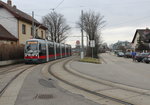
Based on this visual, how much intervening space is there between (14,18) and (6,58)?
13.8 m

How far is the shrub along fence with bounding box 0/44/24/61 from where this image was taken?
2448cm

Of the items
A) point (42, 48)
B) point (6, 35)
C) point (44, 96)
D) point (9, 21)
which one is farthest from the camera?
point (9, 21)

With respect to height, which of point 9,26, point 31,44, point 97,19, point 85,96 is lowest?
point 85,96

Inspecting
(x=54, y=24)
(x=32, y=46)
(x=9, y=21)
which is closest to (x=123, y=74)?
(x=32, y=46)

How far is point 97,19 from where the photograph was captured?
56.9m

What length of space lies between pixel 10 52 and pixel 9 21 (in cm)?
1272

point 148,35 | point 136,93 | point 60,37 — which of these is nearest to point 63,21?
point 60,37

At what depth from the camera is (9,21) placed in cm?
3769

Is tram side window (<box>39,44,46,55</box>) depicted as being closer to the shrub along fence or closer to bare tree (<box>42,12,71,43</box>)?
the shrub along fence

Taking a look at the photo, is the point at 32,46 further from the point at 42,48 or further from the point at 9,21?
the point at 9,21

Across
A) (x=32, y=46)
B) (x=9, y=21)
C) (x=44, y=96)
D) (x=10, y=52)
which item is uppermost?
(x=9, y=21)

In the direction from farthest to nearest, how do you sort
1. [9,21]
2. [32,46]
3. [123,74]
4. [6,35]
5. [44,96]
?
[9,21]
[6,35]
[32,46]
[123,74]
[44,96]

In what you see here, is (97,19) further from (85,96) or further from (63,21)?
(85,96)

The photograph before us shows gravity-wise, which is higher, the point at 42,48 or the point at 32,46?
the point at 32,46
